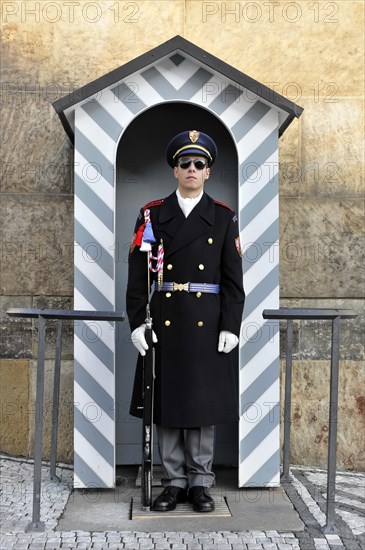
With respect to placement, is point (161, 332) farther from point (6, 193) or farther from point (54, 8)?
point (54, 8)

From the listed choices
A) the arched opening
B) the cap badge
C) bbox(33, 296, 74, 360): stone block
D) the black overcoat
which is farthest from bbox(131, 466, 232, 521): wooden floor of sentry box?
the cap badge

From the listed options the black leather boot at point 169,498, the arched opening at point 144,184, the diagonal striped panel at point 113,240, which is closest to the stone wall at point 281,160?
the arched opening at point 144,184

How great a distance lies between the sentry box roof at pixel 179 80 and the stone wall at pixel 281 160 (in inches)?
34.7

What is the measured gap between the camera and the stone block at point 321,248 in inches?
208

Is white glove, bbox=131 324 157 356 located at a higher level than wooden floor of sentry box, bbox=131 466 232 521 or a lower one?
higher

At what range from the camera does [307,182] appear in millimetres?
5332

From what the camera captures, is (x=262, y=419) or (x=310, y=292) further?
(x=310, y=292)

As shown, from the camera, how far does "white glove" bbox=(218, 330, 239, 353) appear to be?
413 centimetres

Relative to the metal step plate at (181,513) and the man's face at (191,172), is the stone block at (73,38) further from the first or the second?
the metal step plate at (181,513)

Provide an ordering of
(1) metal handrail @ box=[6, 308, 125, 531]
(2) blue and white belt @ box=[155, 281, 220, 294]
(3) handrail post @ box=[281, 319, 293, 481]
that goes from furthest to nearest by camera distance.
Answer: (3) handrail post @ box=[281, 319, 293, 481] → (2) blue and white belt @ box=[155, 281, 220, 294] → (1) metal handrail @ box=[6, 308, 125, 531]

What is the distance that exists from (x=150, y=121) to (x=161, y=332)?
4.90ft

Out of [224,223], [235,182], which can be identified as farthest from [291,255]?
[224,223]

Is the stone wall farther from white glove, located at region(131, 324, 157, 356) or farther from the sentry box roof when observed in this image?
white glove, located at region(131, 324, 157, 356)

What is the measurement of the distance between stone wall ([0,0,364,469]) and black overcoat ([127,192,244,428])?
1.14 m
